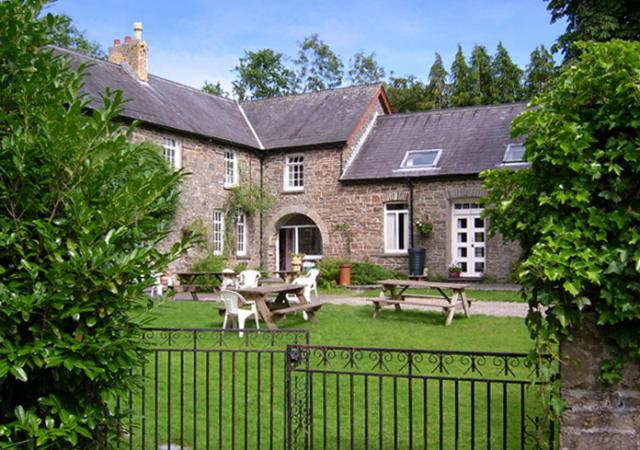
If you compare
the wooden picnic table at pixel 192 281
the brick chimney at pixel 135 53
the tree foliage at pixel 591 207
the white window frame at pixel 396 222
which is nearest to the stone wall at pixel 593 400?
the tree foliage at pixel 591 207

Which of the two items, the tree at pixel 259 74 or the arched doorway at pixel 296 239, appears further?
the tree at pixel 259 74

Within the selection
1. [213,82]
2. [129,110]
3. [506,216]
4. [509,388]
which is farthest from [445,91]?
[506,216]

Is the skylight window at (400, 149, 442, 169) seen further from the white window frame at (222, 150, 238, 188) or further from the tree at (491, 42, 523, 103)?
the tree at (491, 42, 523, 103)

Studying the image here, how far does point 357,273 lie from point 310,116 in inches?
299

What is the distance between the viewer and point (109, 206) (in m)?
3.10

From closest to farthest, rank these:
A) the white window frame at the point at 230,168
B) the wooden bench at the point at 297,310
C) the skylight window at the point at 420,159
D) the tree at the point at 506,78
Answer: the wooden bench at the point at 297,310 → the skylight window at the point at 420,159 → the white window frame at the point at 230,168 → the tree at the point at 506,78

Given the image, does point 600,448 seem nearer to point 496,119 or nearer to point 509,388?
point 509,388

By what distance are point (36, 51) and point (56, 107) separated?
41 cm

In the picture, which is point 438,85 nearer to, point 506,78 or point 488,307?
point 506,78

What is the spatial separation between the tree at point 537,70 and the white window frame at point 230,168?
65.5 feet

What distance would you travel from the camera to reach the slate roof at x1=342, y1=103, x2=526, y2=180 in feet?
67.5

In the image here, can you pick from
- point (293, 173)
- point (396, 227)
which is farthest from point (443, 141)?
point (293, 173)

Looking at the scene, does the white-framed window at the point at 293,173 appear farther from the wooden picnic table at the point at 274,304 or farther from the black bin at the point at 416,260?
the wooden picnic table at the point at 274,304

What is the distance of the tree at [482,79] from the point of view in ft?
119
